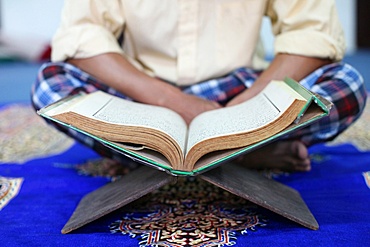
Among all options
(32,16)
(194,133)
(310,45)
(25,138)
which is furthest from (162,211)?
(32,16)

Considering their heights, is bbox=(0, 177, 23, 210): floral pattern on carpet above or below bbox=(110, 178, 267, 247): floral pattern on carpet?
below

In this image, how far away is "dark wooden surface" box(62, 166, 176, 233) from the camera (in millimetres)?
851

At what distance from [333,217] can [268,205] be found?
4.9 inches

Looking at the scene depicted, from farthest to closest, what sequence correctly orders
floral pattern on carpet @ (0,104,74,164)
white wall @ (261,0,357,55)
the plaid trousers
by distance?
white wall @ (261,0,357,55) < floral pattern on carpet @ (0,104,74,164) < the plaid trousers

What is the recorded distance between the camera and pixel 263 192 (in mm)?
910

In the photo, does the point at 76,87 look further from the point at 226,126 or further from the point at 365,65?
the point at 365,65

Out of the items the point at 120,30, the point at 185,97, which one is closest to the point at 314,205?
the point at 185,97

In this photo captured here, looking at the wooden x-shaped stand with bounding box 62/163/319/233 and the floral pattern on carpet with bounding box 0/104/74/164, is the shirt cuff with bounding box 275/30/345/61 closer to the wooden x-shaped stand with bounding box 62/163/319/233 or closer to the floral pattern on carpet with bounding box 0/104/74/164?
the wooden x-shaped stand with bounding box 62/163/319/233

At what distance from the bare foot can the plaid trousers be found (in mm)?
28

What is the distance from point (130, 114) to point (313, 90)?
1.36 feet

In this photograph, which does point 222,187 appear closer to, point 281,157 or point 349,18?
point 281,157

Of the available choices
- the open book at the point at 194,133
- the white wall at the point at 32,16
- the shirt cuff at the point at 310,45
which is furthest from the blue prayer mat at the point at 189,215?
the white wall at the point at 32,16

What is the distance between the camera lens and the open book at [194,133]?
804mm

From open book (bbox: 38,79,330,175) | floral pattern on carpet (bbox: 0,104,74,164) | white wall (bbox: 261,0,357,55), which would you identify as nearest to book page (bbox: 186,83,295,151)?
open book (bbox: 38,79,330,175)
